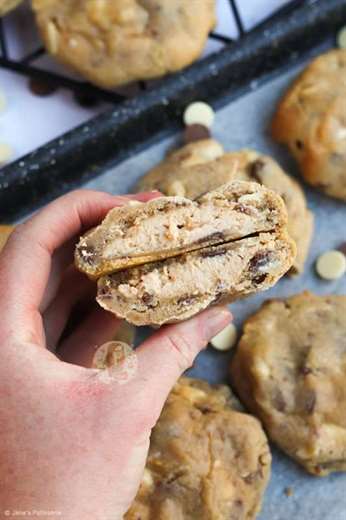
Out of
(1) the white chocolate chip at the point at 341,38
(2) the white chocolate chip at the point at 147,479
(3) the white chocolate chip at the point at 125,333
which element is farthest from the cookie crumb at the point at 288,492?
(1) the white chocolate chip at the point at 341,38

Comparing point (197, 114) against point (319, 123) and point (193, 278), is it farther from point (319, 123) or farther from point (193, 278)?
point (193, 278)

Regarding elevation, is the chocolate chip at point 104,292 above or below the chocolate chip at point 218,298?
above

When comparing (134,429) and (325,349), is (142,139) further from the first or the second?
(134,429)

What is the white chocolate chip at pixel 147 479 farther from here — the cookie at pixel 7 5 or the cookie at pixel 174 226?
the cookie at pixel 7 5

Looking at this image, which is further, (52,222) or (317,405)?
(317,405)

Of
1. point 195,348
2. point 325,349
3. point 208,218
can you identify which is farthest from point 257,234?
point 325,349

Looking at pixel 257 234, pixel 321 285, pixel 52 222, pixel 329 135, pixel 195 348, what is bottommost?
pixel 321 285

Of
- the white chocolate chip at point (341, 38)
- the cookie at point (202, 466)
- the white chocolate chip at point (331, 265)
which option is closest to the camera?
the cookie at point (202, 466)
